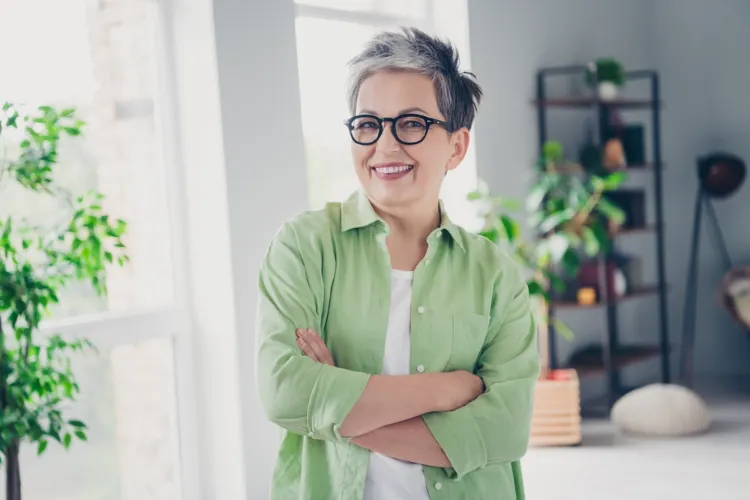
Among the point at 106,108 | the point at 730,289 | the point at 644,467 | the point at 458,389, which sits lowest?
the point at 644,467

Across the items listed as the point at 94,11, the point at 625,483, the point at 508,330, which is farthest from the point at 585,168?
the point at 508,330

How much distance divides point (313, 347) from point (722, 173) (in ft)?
16.4

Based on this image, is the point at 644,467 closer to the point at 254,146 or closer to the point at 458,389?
the point at 254,146

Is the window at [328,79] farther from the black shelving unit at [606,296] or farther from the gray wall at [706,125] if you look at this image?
the gray wall at [706,125]

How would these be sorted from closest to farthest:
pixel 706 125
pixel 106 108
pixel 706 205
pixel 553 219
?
pixel 106 108, pixel 553 219, pixel 706 205, pixel 706 125

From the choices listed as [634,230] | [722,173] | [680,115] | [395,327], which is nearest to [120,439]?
[395,327]

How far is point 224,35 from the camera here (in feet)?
11.3

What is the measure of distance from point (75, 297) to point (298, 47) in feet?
5.22

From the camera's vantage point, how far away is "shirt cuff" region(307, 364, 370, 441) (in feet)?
5.28

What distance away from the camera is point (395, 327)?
1.68m

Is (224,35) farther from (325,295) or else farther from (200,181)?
(325,295)

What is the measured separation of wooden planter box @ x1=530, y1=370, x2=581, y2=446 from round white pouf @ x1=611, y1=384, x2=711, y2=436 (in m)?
0.38

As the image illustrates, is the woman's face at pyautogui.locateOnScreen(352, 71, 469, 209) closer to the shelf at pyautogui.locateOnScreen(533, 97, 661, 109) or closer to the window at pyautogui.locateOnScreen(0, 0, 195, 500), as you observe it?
the window at pyautogui.locateOnScreen(0, 0, 195, 500)

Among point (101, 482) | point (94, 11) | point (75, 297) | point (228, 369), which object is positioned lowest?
point (101, 482)
